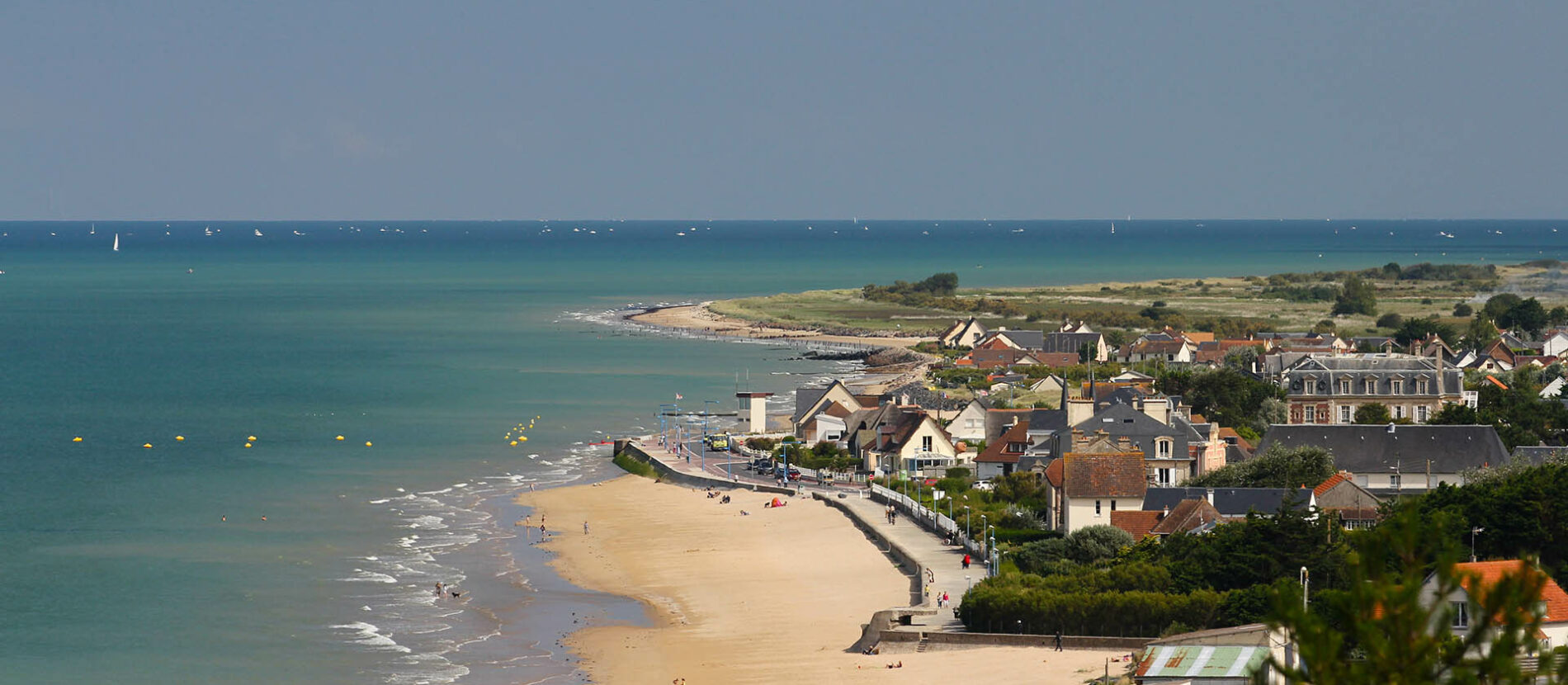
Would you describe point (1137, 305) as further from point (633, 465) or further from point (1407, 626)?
point (1407, 626)

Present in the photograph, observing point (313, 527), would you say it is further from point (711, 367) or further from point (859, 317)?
point (859, 317)

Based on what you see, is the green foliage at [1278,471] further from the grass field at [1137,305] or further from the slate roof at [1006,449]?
the grass field at [1137,305]

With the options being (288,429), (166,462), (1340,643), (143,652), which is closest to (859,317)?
(288,429)

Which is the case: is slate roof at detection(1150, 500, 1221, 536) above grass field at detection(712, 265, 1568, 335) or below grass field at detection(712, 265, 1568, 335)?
above

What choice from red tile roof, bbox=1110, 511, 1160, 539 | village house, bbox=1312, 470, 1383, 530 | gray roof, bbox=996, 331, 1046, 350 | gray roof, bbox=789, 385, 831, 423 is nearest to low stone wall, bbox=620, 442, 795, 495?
gray roof, bbox=789, 385, 831, 423

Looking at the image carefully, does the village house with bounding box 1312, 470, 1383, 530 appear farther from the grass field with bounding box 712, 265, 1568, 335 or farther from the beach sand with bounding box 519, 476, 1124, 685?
the grass field with bounding box 712, 265, 1568, 335

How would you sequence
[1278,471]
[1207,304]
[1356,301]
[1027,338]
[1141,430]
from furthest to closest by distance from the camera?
[1207,304]
[1356,301]
[1027,338]
[1141,430]
[1278,471]

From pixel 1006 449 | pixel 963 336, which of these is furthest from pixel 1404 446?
pixel 963 336

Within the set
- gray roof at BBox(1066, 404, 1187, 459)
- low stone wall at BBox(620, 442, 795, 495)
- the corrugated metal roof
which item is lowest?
low stone wall at BBox(620, 442, 795, 495)
